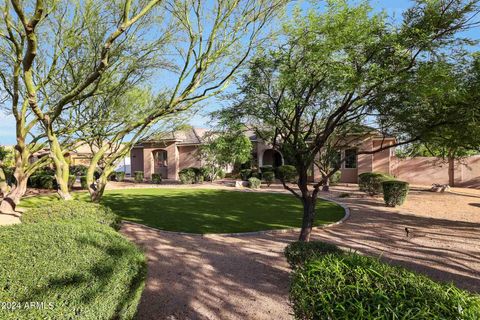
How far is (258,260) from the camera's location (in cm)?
669

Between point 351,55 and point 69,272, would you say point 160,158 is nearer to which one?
point 351,55

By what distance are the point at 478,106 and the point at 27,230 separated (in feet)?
25.1

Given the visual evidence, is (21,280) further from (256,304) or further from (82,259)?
(256,304)

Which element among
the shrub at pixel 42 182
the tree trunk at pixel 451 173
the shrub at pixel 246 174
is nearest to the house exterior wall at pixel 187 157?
the shrub at pixel 246 174

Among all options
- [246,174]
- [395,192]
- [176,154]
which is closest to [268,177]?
[246,174]

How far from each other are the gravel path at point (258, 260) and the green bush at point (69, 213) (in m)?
1.42

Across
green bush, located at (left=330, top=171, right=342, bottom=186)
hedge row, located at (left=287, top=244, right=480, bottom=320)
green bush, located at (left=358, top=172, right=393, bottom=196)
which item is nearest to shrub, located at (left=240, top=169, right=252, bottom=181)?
green bush, located at (left=330, top=171, right=342, bottom=186)

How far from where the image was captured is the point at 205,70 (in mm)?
9602

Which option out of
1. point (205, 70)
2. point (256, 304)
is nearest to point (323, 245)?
point (256, 304)

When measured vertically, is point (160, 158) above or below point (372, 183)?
above

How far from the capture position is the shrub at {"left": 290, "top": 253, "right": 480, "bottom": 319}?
2156 mm

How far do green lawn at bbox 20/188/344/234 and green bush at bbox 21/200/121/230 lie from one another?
316 centimetres

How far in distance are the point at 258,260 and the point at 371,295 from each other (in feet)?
14.7

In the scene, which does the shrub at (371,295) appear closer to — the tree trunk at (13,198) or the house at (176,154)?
the tree trunk at (13,198)
